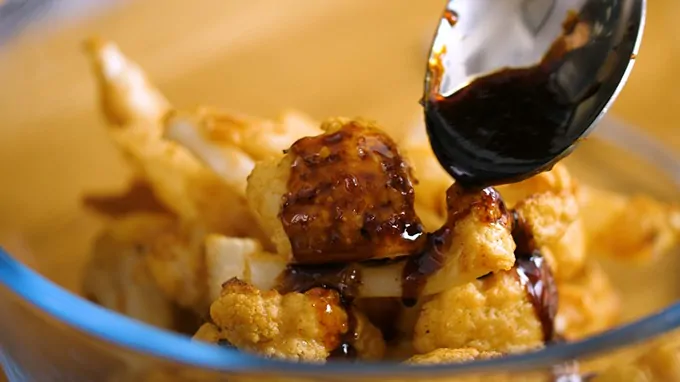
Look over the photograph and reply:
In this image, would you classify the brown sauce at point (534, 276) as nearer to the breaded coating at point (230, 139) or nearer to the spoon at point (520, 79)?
the spoon at point (520, 79)

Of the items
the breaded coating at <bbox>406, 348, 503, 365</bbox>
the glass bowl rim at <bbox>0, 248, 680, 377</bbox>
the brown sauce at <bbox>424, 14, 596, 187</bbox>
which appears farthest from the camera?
the brown sauce at <bbox>424, 14, 596, 187</bbox>

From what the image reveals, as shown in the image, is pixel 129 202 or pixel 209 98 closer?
pixel 129 202

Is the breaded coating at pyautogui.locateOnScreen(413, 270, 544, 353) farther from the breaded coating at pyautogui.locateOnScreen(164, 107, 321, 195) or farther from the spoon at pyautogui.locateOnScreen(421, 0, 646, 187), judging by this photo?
the breaded coating at pyautogui.locateOnScreen(164, 107, 321, 195)

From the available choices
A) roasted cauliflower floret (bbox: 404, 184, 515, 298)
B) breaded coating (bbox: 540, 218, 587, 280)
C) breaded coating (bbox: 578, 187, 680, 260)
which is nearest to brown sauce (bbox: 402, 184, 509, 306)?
roasted cauliflower floret (bbox: 404, 184, 515, 298)

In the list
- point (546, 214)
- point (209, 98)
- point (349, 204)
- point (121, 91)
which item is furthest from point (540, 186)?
point (209, 98)

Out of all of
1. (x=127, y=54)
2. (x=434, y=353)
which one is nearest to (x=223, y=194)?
(x=434, y=353)

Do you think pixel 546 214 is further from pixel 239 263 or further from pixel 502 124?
pixel 239 263

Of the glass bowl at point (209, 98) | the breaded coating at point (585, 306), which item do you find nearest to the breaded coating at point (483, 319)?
the breaded coating at point (585, 306)

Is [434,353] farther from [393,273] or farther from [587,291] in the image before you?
[587,291]
